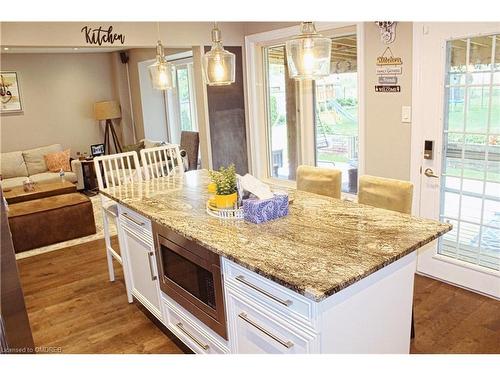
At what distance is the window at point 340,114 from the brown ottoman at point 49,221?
267 centimetres

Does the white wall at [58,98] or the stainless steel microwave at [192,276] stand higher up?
the white wall at [58,98]

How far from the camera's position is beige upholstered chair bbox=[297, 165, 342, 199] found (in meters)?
2.94

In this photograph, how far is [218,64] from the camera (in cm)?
222

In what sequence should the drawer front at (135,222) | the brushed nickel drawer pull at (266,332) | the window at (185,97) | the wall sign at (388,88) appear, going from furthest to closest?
the window at (185,97) < the wall sign at (388,88) < the drawer front at (135,222) < the brushed nickel drawer pull at (266,332)

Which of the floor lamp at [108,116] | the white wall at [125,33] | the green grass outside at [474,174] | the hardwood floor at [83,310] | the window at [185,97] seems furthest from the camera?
the floor lamp at [108,116]

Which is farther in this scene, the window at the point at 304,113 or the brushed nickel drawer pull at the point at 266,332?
the window at the point at 304,113

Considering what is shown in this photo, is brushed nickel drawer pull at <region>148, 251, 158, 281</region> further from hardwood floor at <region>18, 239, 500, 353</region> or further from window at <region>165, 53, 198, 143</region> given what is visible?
window at <region>165, 53, 198, 143</region>

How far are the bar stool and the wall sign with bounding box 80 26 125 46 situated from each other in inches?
108

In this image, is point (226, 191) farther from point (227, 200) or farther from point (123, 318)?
point (123, 318)

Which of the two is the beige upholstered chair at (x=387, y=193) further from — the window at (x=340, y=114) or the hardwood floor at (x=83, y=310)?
the hardwood floor at (x=83, y=310)

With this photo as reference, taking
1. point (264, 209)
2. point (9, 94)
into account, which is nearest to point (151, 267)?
point (264, 209)

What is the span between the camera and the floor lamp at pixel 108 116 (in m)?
7.39

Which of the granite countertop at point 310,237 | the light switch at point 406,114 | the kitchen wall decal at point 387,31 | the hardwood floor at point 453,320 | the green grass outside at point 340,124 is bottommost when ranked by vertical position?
the hardwood floor at point 453,320

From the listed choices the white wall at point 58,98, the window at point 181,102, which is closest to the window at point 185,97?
the window at point 181,102
